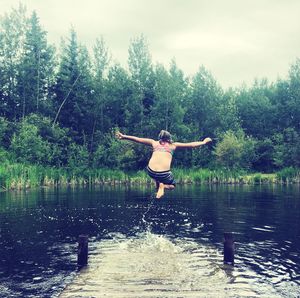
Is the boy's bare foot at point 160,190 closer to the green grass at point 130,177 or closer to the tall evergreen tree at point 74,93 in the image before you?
the green grass at point 130,177

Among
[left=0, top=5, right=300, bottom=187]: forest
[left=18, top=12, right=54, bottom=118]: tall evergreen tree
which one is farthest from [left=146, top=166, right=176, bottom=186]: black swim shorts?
[left=18, top=12, right=54, bottom=118]: tall evergreen tree

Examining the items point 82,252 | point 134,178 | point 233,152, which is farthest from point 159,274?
point 233,152

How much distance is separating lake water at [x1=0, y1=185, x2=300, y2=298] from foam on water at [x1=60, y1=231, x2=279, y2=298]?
0.09 ft

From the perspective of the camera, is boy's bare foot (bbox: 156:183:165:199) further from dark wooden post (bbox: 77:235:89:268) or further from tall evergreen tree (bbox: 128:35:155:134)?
tall evergreen tree (bbox: 128:35:155:134)

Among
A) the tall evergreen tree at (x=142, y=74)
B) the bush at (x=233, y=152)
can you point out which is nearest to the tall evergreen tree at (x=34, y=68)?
the tall evergreen tree at (x=142, y=74)

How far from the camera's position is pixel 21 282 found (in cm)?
1191

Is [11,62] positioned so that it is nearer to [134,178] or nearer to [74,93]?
[74,93]

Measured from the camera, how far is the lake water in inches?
443

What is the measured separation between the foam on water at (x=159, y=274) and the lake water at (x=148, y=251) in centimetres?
3

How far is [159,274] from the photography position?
1229 cm

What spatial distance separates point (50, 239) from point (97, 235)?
2175mm

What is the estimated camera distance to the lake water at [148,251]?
11.2m

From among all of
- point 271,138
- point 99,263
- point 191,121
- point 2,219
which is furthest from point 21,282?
point 271,138

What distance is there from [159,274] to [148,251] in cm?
331
